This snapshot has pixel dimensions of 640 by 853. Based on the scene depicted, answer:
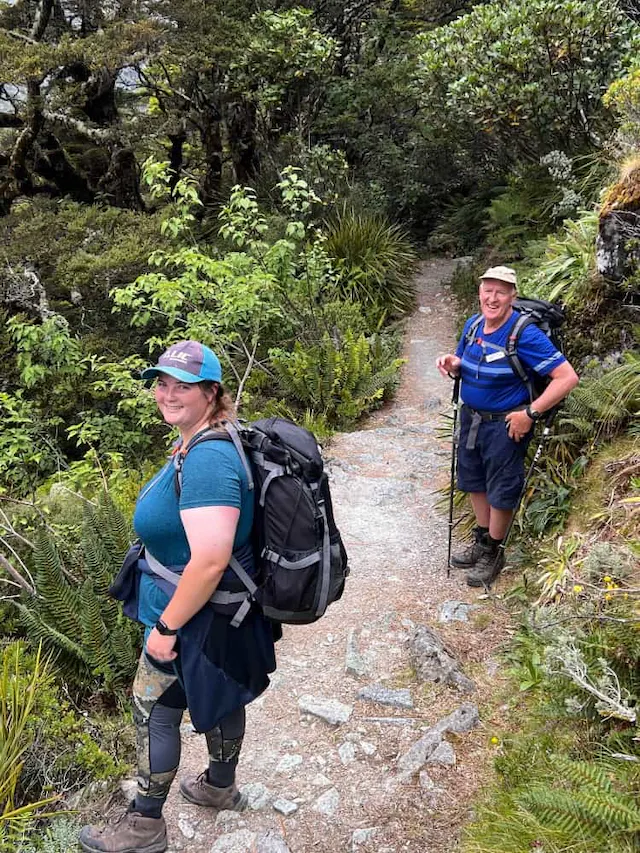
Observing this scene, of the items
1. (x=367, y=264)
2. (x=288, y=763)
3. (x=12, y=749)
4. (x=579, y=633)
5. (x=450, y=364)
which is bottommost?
(x=367, y=264)

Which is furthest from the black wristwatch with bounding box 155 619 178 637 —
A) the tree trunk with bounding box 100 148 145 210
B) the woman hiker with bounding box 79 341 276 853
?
the tree trunk with bounding box 100 148 145 210

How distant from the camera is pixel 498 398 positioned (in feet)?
13.1

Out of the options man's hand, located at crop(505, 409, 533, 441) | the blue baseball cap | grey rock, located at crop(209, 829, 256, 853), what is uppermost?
the blue baseball cap

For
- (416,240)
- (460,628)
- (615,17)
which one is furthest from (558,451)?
(416,240)

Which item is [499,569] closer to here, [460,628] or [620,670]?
[460,628]

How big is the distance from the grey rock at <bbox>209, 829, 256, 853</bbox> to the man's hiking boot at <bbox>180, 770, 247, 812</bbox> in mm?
106

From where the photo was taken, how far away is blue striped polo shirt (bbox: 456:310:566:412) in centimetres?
379

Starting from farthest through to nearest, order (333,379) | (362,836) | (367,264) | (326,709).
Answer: (367,264) → (333,379) → (326,709) → (362,836)

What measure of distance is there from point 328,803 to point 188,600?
56.5 inches

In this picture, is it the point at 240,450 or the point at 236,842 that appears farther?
the point at 236,842

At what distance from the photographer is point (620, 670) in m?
2.64

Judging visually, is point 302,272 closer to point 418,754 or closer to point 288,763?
point 288,763

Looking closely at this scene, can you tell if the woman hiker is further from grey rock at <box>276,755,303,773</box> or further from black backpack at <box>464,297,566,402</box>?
black backpack at <box>464,297,566,402</box>

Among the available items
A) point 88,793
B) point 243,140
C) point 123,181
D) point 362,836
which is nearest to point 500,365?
point 362,836
